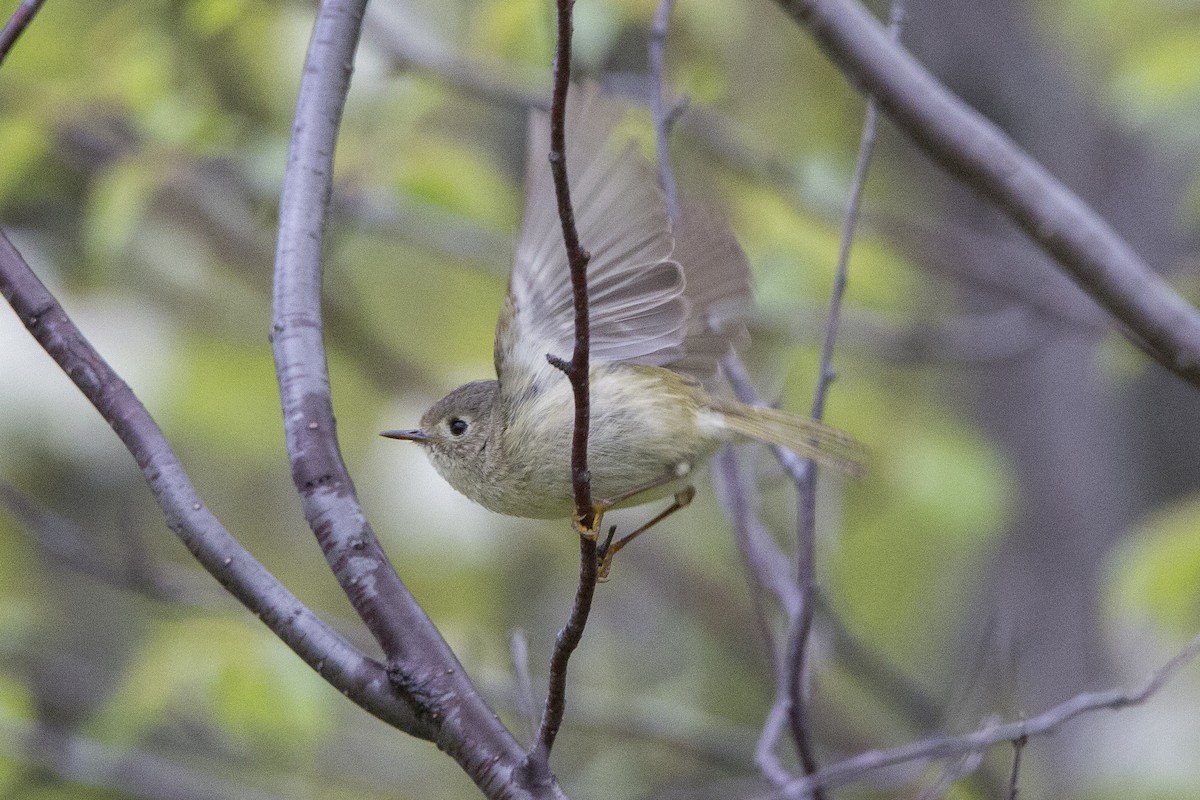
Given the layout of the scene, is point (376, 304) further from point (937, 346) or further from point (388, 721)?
point (388, 721)

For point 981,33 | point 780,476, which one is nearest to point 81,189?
point 780,476

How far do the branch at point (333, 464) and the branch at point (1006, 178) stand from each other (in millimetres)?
967

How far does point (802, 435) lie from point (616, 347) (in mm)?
380

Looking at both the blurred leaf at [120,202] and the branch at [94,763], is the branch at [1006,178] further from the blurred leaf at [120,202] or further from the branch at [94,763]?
the branch at [94,763]

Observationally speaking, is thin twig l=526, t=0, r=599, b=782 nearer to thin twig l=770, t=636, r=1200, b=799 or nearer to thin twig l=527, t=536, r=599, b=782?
thin twig l=527, t=536, r=599, b=782

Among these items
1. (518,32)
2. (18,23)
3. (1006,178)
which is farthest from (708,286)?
(518,32)

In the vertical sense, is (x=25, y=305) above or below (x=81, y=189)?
below

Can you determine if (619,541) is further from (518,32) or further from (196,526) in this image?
(518,32)

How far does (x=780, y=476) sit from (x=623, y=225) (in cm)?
158

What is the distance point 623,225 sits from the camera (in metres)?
2.24

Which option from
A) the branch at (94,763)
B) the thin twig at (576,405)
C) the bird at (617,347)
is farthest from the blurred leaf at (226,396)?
the thin twig at (576,405)

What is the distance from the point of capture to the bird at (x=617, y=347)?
2254 millimetres

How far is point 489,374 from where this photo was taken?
17.8ft

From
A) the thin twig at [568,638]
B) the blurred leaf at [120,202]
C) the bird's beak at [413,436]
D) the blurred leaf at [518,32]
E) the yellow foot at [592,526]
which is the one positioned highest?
the blurred leaf at [518,32]
